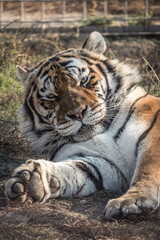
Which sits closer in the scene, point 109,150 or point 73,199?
point 73,199

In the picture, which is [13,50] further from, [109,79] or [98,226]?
[98,226]

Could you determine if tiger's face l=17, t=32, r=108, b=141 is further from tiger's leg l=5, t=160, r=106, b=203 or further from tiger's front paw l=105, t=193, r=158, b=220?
tiger's front paw l=105, t=193, r=158, b=220

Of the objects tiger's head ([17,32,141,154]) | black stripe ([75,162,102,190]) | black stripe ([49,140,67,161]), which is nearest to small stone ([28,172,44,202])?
black stripe ([75,162,102,190])

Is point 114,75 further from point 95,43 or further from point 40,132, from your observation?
point 40,132

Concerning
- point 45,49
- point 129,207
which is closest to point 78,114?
point 129,207

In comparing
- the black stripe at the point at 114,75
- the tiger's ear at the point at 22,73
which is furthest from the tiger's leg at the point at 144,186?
the tiger's ear at the point at 22,73

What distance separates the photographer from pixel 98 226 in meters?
2.21

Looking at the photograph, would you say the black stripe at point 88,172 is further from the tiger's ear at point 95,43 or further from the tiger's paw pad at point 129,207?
the tiger's ear at point 95,43

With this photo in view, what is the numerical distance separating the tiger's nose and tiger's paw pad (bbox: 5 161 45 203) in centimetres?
60

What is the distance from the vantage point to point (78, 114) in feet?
9.70

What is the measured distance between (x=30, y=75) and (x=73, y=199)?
113 cm

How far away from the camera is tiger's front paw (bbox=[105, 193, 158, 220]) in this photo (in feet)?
7.52

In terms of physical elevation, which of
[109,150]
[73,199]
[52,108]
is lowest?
[73,199]

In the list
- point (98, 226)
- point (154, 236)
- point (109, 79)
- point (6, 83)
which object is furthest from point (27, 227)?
point (6, 83)
